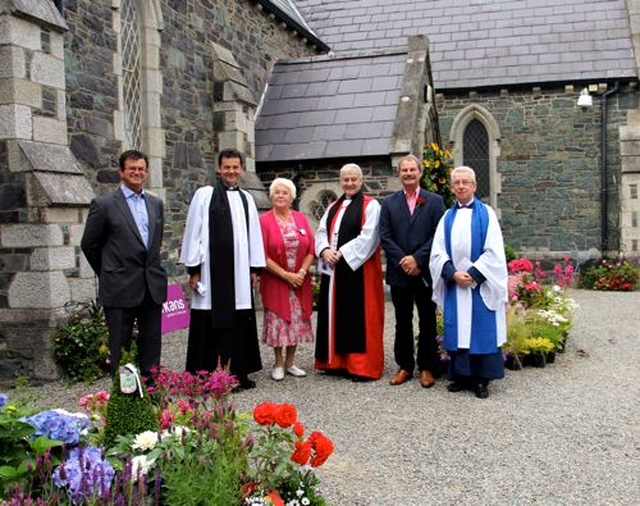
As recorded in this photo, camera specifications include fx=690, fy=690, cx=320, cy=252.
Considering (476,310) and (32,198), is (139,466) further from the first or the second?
(32,198)

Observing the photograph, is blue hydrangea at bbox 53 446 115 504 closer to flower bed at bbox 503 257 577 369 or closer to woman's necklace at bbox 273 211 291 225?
woman's necklace at bbox 273 211 291 225

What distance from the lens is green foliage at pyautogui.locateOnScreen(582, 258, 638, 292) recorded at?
1545 centimetres

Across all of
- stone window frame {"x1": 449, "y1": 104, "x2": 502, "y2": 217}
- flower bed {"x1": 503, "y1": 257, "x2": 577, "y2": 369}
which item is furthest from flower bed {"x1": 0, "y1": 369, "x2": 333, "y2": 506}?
stone window frame {"x1": 449, "y1": 104, "x2": 502, "y2": 217}

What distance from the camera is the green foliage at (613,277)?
1545 centimetres

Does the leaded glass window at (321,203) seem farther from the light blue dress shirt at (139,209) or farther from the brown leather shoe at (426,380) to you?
the light blue dress shirt at (139,209)

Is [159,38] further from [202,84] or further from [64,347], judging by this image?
[64,347]

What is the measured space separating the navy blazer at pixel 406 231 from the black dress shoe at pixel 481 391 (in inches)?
41.0

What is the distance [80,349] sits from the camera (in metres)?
6.76

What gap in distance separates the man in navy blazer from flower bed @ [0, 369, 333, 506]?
3081mm

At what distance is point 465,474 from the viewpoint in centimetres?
431

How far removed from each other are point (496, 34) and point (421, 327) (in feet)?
47.0

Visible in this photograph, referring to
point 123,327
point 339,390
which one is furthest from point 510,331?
point 123,327

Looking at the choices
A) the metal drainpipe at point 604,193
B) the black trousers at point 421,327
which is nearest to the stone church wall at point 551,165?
the metal drainpipe at point 604,193

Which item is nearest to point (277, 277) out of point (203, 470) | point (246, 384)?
point (246, 384)
